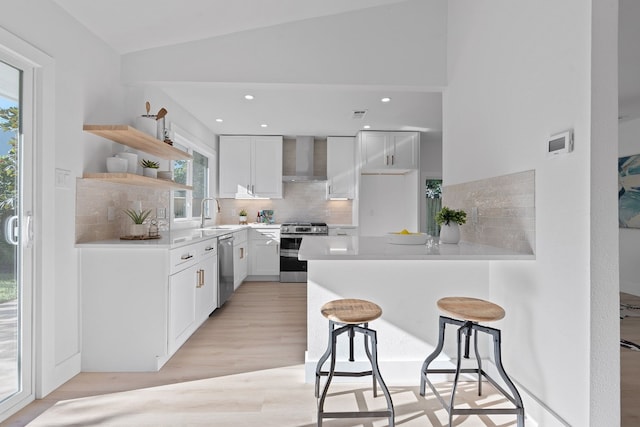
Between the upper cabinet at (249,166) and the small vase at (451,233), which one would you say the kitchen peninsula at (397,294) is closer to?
the small vase at (451,233)

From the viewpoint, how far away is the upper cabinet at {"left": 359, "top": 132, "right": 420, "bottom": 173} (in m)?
5.37

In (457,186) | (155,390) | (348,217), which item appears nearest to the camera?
(155,390)

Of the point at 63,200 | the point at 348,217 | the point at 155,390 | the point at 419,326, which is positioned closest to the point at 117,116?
the point at 63,200

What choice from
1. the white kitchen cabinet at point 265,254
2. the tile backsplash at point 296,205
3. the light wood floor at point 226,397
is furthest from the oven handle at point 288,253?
the light wood floor at point 226,397

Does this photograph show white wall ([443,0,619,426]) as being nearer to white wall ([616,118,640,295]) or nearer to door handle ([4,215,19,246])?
door handle ([4,215,19,246])

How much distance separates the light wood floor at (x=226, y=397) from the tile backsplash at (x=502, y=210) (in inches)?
37.8

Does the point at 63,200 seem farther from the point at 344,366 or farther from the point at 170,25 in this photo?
the point at 344,366

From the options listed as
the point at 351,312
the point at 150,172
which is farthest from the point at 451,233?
the point at 150,172

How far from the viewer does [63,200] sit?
2.24 m

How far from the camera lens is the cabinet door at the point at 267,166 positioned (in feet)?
18.5

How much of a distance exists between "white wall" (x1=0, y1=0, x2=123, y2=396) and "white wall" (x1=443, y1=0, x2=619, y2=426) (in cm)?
279

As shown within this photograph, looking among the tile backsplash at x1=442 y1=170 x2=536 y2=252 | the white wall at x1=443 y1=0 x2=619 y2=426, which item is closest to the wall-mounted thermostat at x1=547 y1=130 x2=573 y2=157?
the white wall at x1=443 y1=0 x2=619 y2=426

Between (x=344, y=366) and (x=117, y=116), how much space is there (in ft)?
8.76

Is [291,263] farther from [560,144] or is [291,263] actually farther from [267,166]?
[560,144]
